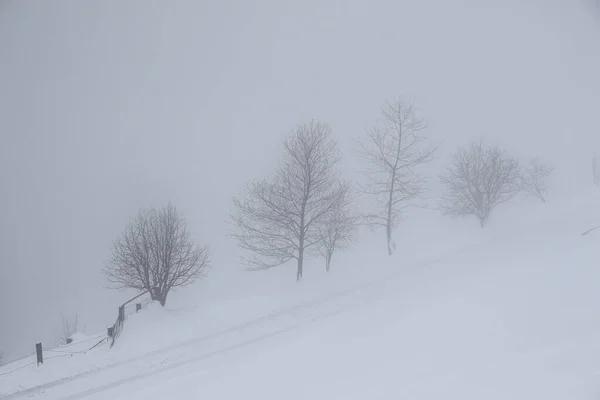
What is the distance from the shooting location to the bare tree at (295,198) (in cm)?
2219

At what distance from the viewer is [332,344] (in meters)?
9.20

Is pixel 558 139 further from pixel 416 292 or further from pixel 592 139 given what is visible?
pixel 416 292

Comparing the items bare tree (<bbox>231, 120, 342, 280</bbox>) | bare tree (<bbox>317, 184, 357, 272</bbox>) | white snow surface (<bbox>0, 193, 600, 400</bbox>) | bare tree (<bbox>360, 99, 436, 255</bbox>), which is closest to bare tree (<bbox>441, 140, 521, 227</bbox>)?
bare tree (<bbox>360, 99, 436, 255</bbox>)

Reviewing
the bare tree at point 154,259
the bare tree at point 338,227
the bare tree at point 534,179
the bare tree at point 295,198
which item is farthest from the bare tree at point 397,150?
the bare tree at point 534,179

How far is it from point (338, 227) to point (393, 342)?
50.8ft

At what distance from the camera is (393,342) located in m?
8.08

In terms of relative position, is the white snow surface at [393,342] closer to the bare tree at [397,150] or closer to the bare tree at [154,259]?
the bare tree at [154,259]

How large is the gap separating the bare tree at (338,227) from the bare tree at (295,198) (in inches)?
14.4

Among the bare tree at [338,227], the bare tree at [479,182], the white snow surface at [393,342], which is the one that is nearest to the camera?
the white snow surface at [393,342]

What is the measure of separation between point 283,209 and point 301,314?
765 centimetres

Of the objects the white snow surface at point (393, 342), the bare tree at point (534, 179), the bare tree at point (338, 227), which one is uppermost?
the bare tree at point (534, 179)

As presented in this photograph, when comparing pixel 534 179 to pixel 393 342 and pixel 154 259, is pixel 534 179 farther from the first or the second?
pixel 393 342

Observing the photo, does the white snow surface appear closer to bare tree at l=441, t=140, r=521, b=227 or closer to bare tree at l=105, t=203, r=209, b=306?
bare tree at l=105, t=203, r=209, b=306

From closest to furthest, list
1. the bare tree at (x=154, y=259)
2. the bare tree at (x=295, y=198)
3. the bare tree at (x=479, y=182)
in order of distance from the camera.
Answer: the bare tree at (x=295, y=198) → the bare tree at (x=154, y=259) → the bare tree at (x=479, y=182)
